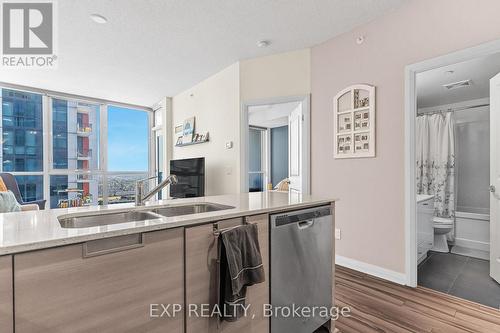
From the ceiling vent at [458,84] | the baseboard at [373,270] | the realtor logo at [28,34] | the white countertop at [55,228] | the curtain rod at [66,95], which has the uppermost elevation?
the realtor logo at [28,34]

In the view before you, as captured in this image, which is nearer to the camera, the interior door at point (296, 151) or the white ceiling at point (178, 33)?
the white ceiling at point (178, 33)

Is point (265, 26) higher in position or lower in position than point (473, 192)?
higher

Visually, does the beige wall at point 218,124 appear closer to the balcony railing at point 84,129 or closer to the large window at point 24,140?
the balcony railing at point 84,129

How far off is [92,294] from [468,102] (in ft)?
18.1

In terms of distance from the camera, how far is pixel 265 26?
2938mm

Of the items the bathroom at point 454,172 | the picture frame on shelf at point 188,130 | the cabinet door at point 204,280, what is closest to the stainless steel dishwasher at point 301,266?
the cabinet door at point 204,280

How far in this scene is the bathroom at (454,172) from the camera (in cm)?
299

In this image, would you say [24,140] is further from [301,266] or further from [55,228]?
[301,266]

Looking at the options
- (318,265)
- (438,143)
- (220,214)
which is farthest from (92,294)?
(438,143)

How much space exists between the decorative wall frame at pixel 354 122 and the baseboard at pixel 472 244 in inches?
88.8

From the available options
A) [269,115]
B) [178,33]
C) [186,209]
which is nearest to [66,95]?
[178,33]

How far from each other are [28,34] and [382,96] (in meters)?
3.94

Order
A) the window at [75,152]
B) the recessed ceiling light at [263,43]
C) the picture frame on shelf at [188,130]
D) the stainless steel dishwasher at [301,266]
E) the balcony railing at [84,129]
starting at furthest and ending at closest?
the balcony railing at [84,129], the window at [75,152], the picture frame on shelf at [188,130], the recessed ceiling light at [263,43], the stainless steel dishwasher at [301,266]

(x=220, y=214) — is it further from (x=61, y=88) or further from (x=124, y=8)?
(x=61, y=88)
